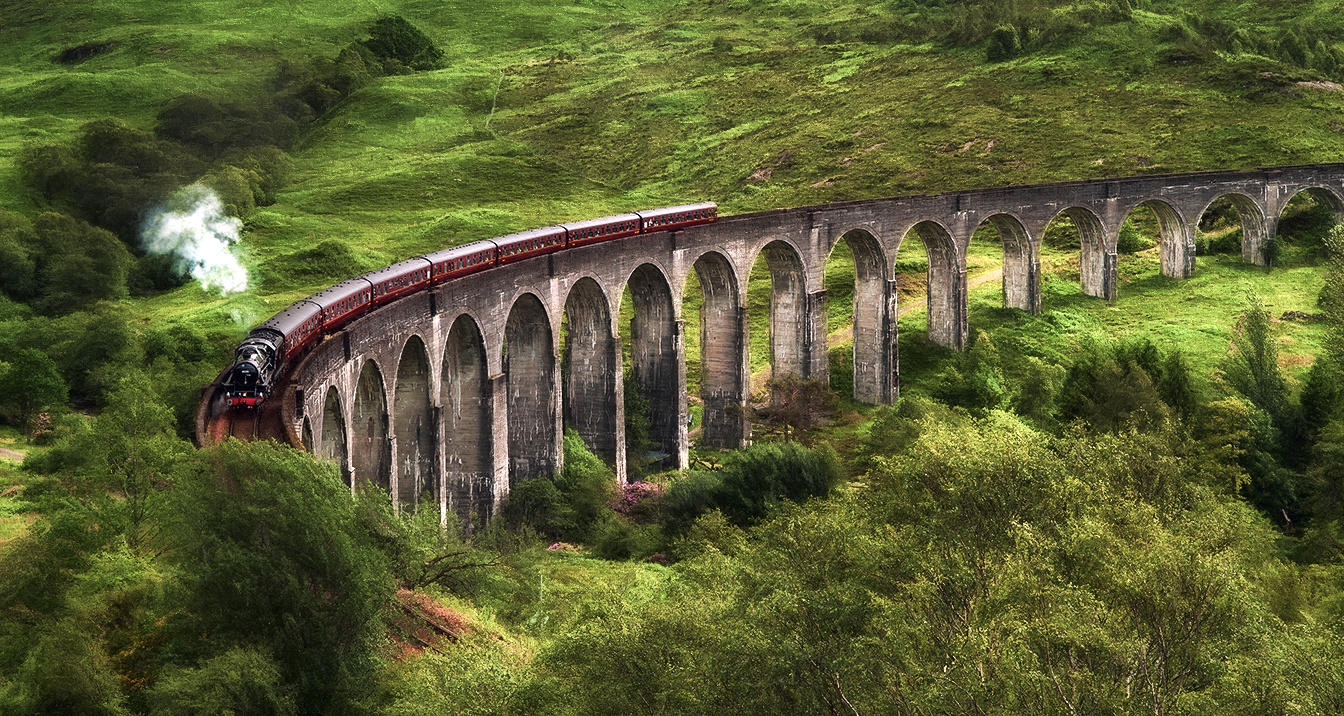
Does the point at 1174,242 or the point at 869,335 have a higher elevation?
the point at 1174,242

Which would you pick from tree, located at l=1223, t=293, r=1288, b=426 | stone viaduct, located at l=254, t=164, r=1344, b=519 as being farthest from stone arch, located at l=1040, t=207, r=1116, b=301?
tree, located at l=1223, t=293, r=1288, b=426

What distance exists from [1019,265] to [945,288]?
6.62 m

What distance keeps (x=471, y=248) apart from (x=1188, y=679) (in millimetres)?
33734

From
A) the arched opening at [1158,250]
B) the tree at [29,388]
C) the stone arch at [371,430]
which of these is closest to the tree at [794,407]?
the stone arch at [371,430]

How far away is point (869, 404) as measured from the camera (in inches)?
2817

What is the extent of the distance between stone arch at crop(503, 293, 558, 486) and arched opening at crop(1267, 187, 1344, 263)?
54348 millimetres

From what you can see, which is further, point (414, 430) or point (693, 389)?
point (693, 389)

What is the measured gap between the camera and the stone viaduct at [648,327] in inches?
1777

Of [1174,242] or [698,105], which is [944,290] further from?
[698,105]

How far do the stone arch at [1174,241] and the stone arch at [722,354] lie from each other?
31.9 metres

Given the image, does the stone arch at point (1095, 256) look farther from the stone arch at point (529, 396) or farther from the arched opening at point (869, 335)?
the stone arch at point (529, 396)

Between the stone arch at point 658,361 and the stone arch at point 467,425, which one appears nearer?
the stone arch at point 467,425

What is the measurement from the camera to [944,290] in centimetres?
7525

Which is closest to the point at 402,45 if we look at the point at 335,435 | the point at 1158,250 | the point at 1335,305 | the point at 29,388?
the point at 1158,250
